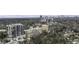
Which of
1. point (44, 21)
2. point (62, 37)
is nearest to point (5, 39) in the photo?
point (44, 21)
